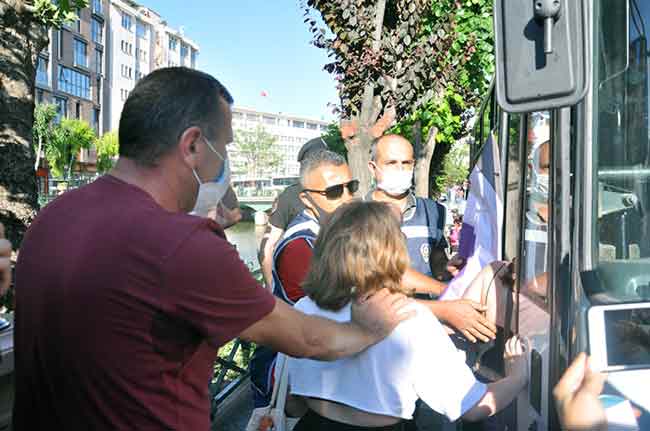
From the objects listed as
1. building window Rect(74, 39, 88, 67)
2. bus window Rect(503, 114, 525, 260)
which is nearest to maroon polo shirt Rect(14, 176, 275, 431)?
bus window Rect(503, 114, 525, 260)

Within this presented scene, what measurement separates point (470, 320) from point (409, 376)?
63cm

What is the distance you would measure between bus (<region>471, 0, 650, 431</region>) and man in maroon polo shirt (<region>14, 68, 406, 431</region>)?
85 centimetres

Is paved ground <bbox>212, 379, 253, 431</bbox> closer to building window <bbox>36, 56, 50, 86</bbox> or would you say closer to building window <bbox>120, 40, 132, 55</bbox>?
building window <bbox>36, 56, 50, 86</bbox>

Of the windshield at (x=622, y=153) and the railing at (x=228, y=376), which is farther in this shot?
the railing at (x=228, y=376)

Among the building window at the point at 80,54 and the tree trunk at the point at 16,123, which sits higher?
the building window at the point at 80,54

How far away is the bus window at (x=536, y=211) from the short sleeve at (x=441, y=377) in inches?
14.1

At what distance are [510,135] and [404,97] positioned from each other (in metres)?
5.37

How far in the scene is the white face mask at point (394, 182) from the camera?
3.97 m

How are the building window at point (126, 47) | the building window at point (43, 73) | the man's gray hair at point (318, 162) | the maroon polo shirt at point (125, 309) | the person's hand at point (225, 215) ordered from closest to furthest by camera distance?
1. the maroon polo shirt at point (125, 309)
2. the person's hand at point (225, 215)
3. the man's gray hair at point (318, 162)
4. the building window at point (43, 73)
5. the building window at point (126, 47)

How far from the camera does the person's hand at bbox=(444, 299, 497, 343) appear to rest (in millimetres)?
2541

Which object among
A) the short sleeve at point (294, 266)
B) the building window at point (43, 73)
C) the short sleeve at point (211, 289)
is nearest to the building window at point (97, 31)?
the building window at point (43, 73)

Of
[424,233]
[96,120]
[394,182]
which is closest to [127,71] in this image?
[96,120]

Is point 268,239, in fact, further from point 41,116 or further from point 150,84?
point 41,116

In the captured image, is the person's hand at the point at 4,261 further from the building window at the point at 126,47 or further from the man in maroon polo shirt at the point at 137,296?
the building window at the point at 126,47
